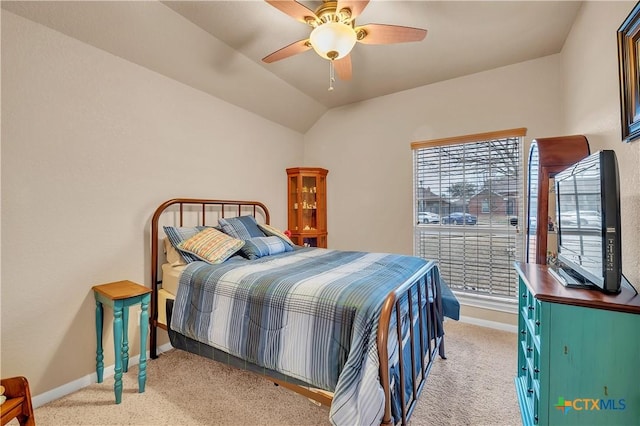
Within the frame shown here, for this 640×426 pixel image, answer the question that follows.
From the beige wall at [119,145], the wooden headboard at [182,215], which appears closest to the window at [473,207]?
the beige wall at [119,145]

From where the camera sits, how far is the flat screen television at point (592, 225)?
3.74 ft

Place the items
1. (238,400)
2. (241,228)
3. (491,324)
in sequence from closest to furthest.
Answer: (238,400)
(241,228)
(491,324)

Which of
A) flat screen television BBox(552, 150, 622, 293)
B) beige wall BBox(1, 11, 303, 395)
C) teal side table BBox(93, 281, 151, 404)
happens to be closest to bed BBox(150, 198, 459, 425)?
teal side table BBox(93, 281, 151, 404)

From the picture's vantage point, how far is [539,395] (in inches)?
48.9

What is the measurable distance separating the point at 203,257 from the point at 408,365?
166cm

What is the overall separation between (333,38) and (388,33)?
1.50ft

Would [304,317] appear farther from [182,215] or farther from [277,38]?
[277,38]

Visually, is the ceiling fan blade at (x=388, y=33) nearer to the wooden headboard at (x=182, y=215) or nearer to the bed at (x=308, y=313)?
the bed at (x=308, y=313)

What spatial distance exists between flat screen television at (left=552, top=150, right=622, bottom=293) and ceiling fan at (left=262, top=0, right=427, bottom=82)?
1264mm

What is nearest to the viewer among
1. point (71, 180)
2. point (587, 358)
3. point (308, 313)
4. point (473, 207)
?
point (587, 358)

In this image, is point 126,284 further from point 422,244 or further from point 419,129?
point 419,129

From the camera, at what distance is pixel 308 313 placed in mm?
1497

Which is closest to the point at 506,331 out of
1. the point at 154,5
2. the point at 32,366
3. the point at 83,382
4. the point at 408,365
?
the point at 408,365

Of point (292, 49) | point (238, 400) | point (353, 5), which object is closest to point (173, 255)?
point (238, 400)
